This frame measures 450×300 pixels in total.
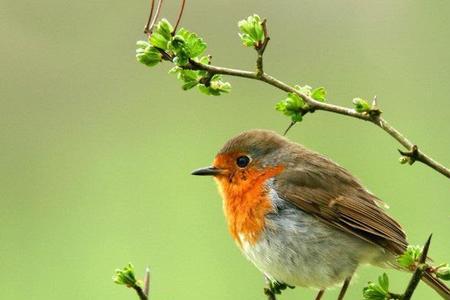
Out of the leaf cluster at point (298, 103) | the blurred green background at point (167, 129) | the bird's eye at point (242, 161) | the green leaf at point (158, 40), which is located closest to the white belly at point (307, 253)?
the bird's eye at point (242, 161)

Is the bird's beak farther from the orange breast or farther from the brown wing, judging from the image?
the brown wing

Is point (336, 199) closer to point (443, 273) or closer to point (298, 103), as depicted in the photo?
point (298, 103)

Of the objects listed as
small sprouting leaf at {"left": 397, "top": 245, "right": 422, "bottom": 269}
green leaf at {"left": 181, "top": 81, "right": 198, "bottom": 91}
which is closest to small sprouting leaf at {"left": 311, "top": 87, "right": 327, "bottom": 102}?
green leaf at {"left": 181, "top": 81, "right": 198, "bottom": 91}

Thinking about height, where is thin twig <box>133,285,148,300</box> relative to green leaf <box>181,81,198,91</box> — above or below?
below

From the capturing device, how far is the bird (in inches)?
170

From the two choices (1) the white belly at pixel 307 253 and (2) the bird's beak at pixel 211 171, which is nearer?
(1) the white belly at pixel 307 253

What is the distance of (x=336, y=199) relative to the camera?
4598 mm

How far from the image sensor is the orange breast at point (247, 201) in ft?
14.8

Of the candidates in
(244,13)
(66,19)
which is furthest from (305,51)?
(66,19)

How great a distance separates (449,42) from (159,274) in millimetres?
4124

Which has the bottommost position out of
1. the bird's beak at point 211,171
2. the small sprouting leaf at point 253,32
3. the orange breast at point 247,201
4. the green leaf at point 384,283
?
the green leaf at point 384,283

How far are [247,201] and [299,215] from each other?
0.25 meters

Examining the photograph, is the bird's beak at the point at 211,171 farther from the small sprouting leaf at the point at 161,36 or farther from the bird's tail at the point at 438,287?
the small sprouting leaf at the point at 161,36

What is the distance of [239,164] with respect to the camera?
15.8ft
